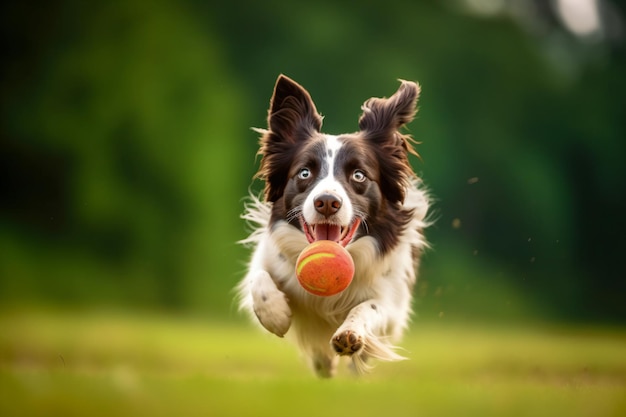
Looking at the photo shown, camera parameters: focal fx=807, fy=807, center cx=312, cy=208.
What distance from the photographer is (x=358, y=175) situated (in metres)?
3.81

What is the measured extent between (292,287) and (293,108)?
0.93 metres

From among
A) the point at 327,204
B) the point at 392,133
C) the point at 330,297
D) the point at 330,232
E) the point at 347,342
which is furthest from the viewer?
the point at 392,133

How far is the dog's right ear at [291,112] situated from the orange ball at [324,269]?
35.4 inches

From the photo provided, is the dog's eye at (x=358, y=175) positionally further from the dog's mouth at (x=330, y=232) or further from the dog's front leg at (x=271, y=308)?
the dog's front leg at (x=271, y=308)

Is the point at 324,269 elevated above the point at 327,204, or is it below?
below

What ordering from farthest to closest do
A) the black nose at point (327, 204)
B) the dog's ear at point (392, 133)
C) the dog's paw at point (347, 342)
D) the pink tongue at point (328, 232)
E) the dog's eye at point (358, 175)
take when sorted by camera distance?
the dog's ear at point (392, 133), the dog's eye at point (358, 175), the pink tongue at point (328, 232), the black nose at point (327, 204), the dog's paw at point (347, 342)

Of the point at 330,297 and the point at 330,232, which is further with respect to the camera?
the point at 330,297

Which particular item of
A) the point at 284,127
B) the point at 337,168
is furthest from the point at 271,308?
the point at 284,127

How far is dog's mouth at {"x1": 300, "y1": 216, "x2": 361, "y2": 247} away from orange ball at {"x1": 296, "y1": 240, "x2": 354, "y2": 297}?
7.3 inches

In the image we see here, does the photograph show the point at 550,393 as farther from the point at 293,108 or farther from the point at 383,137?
the point at 293,108

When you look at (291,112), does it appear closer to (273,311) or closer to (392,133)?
(392,133)

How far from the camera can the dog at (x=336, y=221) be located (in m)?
3.68

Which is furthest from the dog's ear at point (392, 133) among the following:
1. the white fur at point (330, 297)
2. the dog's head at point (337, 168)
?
the white fur at point (330, 297)

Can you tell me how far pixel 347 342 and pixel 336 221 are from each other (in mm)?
545
